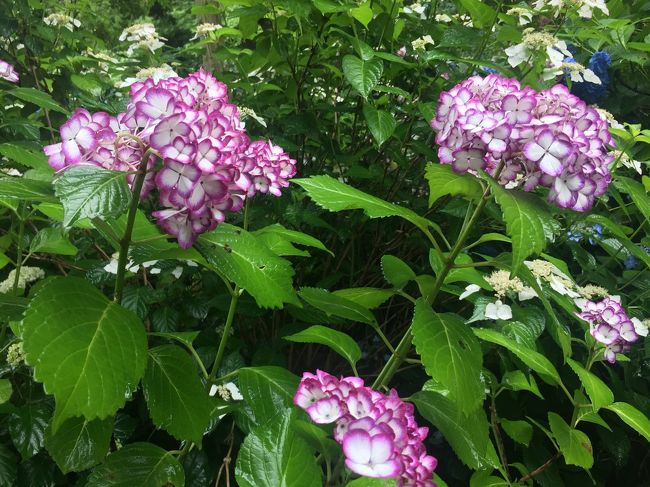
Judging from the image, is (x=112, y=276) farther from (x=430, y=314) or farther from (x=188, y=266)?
(x=430, y=314)

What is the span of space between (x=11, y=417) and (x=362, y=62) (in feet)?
4.30

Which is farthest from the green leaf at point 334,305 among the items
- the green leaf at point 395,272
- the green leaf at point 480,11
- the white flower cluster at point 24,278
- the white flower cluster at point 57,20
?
the white flower cluster at point 57,20

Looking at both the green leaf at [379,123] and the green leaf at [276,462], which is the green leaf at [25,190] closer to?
the green leaf at [276,462]

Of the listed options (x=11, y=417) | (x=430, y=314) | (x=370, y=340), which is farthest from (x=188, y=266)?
(x=430, y=314)

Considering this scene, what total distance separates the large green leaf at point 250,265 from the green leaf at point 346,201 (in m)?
0.14

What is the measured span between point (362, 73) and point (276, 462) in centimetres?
116

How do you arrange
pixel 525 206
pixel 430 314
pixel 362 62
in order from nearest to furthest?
1. pixel 525 206
2. pixel 430 314
3. pixel 362 62

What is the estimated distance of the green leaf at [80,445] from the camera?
96cm

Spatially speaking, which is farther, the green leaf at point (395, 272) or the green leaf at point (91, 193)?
the green leaf at point (395, 272)

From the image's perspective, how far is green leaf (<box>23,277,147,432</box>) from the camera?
2.23 ft

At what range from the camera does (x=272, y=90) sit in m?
2.11

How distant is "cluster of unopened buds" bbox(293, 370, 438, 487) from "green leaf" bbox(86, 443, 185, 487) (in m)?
0.37

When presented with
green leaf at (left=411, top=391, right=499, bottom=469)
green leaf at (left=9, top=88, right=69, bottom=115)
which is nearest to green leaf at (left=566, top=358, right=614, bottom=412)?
green leaf at (left=411, top=391, right=499, bottom=469)

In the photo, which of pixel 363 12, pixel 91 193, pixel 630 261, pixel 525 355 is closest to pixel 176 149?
pixel 91 193
